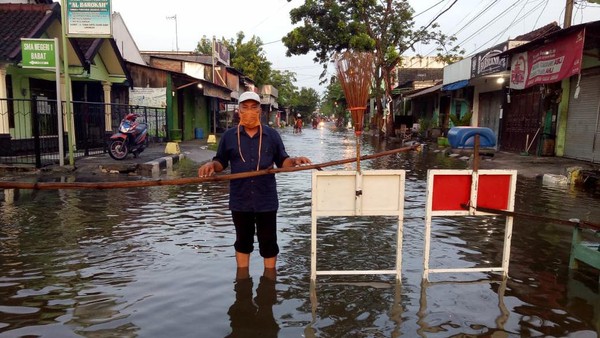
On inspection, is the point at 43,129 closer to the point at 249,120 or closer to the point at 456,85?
the point at 249,120

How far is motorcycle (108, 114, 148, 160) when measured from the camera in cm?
1268

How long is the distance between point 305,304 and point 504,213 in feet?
6.23

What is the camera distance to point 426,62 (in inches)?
2071

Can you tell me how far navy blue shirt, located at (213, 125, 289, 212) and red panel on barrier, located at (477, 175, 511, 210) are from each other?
1851mm

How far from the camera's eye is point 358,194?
12.4 feet

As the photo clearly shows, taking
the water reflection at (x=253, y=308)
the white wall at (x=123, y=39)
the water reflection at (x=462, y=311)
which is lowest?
the water reflection at (x=253, y=308)

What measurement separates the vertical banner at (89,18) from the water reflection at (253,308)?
928cm

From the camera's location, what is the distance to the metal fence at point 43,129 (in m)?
11.5

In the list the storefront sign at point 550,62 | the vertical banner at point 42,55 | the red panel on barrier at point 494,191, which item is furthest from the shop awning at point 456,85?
the red panel on barrier at point 494,191

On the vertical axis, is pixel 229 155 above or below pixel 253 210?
above

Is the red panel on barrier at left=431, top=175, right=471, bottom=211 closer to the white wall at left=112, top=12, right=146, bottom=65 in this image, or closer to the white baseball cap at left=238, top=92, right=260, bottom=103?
the white baseball cap at left=238, top=92, right=260, bottom=103

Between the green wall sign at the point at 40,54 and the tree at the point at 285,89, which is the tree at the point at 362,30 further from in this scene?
the tree at the point at 285,89

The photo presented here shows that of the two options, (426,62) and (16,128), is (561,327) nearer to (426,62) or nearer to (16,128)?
(16,128)

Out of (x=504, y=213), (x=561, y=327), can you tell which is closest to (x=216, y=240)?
(x=504, y=213)
